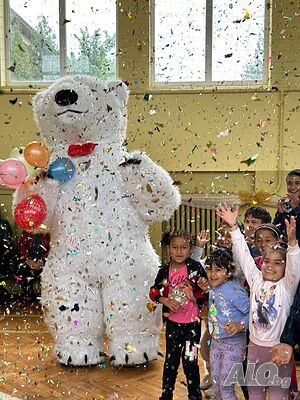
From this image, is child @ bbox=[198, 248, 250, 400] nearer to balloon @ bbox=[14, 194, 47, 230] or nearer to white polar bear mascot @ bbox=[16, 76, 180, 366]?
white polar bear mascot @ bbox=[16, 76, 180, 366]

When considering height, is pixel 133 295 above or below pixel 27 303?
above

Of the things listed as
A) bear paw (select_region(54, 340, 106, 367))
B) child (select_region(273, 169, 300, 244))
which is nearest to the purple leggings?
bear paw (select_region(54, 340, 106, 367))

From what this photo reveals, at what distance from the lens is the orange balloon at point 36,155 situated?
3.44 metres

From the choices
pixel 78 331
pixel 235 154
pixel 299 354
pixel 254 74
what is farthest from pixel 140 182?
pixel 254 74

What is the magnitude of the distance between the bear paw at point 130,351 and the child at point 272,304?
950 millimetres

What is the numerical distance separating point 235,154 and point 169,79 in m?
0.95

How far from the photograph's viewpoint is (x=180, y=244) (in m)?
2.82

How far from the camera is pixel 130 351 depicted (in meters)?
3.26

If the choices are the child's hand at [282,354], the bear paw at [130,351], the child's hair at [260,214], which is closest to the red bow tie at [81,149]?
the child's hair at [260,214]

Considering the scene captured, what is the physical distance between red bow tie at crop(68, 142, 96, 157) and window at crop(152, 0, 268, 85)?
2.27 metres

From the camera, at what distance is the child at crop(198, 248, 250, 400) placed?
8.21 ft

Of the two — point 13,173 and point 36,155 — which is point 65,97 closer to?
point 36,155

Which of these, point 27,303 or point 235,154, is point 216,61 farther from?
point 27,303

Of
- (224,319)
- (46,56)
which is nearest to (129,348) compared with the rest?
(224,319)
